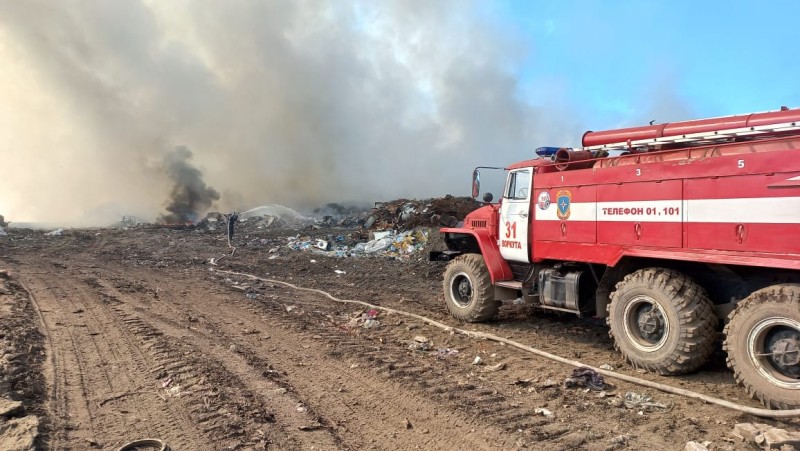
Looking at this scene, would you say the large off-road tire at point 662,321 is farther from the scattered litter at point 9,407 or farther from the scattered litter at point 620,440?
the scattered litter at point 9,407

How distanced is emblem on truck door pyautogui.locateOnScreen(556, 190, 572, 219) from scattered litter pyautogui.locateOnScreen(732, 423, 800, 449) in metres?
3.09

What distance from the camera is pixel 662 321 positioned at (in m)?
5.15

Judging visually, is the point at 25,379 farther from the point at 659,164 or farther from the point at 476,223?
the point at 659,164

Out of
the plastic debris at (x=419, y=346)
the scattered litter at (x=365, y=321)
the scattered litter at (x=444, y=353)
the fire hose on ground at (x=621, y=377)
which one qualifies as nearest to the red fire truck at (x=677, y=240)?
the fire hose on ground at (x=621, y=377)

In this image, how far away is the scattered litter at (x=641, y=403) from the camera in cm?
429

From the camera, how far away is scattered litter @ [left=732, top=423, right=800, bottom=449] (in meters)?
3.33

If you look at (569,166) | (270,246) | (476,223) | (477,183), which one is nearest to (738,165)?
(569,166)

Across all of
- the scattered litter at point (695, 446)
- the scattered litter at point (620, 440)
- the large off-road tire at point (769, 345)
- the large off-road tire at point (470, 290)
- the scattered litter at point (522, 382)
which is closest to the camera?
the scattered litter at point (695, 446)

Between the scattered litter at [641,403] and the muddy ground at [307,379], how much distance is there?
54 millimetres

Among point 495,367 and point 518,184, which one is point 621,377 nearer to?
point 495,367

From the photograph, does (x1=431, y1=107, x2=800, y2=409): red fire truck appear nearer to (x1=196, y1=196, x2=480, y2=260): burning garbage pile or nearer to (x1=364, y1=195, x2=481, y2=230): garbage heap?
(x1=196, y1=196, x2=480, y2=260): burning garbage pile

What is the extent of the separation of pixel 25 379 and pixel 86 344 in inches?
56.9

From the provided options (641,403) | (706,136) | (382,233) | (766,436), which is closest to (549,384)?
(641,403)

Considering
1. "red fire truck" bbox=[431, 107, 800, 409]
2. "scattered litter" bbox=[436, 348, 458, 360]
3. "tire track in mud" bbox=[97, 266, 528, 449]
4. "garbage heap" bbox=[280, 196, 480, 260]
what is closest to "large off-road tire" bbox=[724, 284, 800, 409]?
"red fire truck" bbox=[431, 107, 800, 409]
